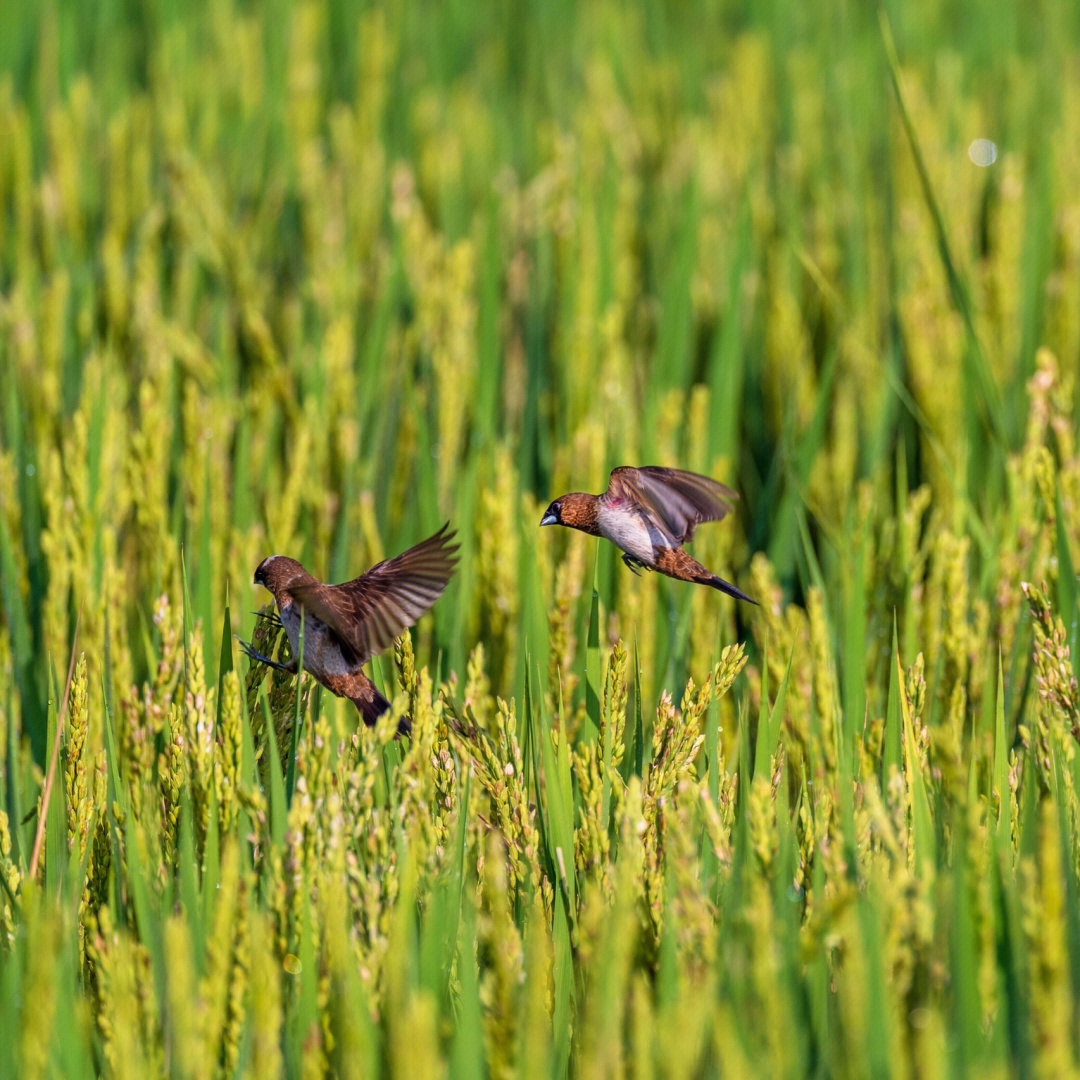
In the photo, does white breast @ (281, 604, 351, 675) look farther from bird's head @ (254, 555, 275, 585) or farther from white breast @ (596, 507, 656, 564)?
white breast @ (596, 507, 656, 564)

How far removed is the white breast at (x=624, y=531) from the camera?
1484 millimetres

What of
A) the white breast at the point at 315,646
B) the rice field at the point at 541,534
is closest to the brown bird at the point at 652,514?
the rice field at the point at 541,534

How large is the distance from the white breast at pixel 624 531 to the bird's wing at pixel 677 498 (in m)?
0.06

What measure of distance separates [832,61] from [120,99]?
237cm

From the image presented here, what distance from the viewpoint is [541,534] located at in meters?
2.16

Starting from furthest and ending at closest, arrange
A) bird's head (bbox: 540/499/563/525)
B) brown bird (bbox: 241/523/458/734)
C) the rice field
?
1. bird's head (bbox: 540/499/563/525)
2. brown bird (bbox: 241/523/458/734)
3. the rice field

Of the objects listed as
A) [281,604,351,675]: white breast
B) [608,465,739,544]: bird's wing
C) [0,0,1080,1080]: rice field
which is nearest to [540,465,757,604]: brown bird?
[608,465,739,544]: bird's wing

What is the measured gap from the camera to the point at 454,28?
15.6 feet

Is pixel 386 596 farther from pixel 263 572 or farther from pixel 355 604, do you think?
pixel 263 572

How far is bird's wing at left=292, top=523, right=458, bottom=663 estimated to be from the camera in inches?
53.7

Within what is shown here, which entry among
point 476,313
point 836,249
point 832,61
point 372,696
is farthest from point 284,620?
point 832,61

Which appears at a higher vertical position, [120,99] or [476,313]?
[120,99]

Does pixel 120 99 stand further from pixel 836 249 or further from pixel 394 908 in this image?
pixel 394 908

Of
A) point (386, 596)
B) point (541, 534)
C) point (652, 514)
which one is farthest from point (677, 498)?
point (541, 534)
